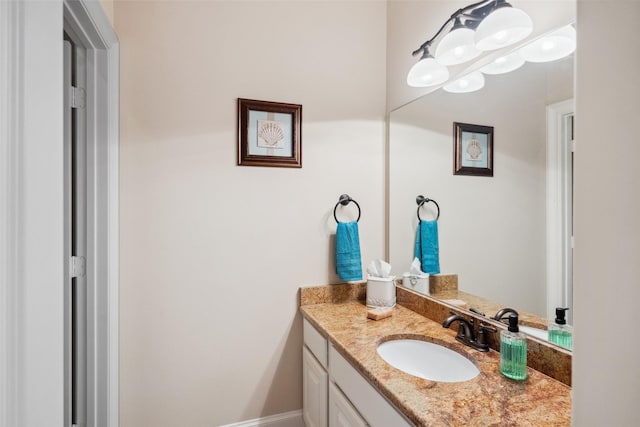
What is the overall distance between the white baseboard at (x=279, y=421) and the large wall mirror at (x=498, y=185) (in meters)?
1.06

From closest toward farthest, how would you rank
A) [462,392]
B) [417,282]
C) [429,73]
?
[462,392], [429,73], [417,282]

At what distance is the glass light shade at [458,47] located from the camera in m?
1.37

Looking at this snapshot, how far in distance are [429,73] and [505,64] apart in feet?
1.20

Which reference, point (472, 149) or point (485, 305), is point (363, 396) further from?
point (472, 149)

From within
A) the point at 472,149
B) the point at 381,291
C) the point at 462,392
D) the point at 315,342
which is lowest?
the point at 315,342

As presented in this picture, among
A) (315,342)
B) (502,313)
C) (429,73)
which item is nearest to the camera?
(502,313)

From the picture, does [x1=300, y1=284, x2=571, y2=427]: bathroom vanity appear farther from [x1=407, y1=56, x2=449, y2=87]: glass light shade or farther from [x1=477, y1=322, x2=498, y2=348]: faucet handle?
[x1=407, y1=56, x2=449, y2=87]: glass light shade

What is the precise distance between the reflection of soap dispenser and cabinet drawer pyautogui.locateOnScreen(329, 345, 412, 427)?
58 cm

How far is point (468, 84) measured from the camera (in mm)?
1451
